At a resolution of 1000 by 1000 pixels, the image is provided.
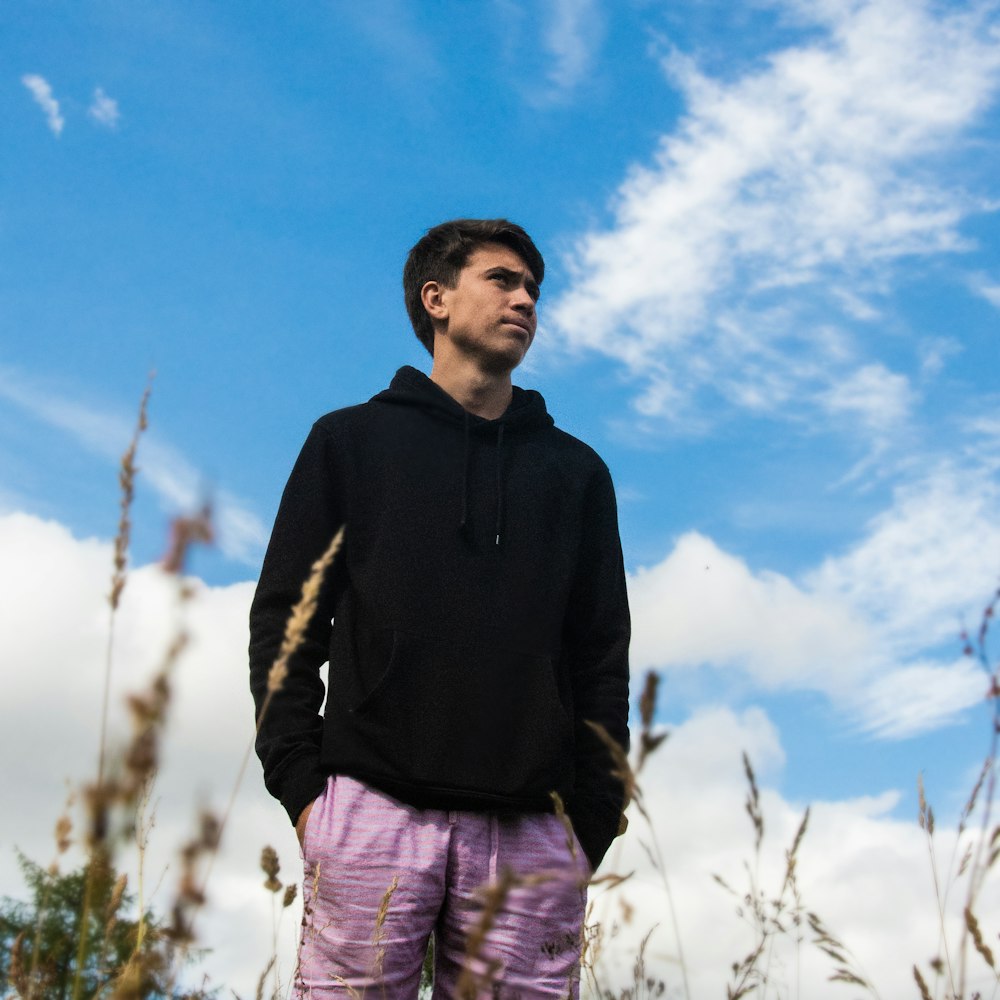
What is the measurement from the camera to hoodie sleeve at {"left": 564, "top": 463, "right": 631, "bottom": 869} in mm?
3609

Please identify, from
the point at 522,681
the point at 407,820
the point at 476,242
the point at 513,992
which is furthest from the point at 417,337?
the point at 513,992

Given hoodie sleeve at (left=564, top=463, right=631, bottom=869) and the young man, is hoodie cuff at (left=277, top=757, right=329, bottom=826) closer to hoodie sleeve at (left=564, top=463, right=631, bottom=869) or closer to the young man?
the young man

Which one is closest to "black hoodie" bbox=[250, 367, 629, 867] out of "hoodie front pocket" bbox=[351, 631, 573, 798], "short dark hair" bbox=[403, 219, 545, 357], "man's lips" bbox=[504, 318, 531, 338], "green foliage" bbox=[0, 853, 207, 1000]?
"hoodie front pocket" bbox=[351, 631, 573, 798]

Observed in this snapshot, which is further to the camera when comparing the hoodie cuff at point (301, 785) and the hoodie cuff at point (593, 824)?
the hoodie cuff at point (593, 824)

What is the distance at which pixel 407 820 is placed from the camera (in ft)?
10.9

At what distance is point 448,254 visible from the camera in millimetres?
4672

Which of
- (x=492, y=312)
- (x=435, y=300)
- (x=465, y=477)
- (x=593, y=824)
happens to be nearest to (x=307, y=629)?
(x=465, y=477)

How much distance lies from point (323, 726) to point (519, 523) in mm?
962

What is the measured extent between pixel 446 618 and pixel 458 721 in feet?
1.08

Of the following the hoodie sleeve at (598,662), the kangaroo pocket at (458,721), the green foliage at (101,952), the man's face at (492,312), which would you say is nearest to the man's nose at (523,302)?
the man's face at (492,312)

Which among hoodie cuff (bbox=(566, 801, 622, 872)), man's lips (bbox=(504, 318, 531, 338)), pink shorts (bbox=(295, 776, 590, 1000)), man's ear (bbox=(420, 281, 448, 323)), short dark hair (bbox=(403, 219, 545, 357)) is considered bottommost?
pink shorts (bbox=(295, 776, 590, 1000))

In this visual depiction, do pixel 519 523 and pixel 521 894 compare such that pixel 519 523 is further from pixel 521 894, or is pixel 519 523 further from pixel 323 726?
pixel 521 894

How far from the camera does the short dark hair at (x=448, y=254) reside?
15.2 ft

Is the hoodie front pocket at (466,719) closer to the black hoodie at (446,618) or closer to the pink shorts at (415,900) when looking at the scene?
the black hoodie at (446,618)
